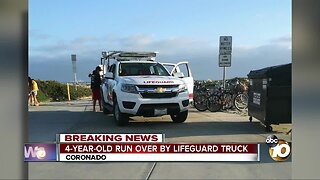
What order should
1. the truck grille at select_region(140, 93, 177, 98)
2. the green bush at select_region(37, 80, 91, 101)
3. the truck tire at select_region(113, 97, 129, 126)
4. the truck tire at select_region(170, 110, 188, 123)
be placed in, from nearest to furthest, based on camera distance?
the green bush at select_region(37, 80, 91, 101) → the truck tire at select_region(113, 97, 129, 126) → the truck tire at select_region(170, 110, 188, 123) → the truck grille at select_region(140, 93, 177, 98)

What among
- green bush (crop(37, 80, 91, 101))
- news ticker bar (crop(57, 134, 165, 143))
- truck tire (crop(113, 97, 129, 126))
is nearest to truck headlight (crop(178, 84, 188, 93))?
truck tire (crop(113, 97, 129, 126))

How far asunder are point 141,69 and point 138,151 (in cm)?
240

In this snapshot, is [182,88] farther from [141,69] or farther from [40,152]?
[40,152]

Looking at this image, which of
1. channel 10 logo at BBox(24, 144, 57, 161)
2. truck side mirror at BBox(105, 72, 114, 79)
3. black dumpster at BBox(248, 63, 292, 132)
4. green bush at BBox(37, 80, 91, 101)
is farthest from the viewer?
truck side mirror at BBox(105, 72, 114, 79)

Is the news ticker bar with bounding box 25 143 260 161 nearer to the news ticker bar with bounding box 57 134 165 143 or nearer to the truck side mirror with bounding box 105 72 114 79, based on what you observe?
the news ticker bar with bounding box 57 134 165 143

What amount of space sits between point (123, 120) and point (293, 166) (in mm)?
2710

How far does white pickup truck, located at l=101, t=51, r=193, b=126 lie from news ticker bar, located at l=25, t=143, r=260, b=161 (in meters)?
1.54

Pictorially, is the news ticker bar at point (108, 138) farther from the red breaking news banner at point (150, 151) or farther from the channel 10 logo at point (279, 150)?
the channel 10 logo at point (279, 150)

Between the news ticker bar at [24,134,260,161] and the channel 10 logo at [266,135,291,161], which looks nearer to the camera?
the news ticker bar at [24,134,260,161]

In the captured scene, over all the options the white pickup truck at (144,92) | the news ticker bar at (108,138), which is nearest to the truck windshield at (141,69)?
the white pickup truck at (144,92)

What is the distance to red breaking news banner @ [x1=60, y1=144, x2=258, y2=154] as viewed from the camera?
3.99 m
